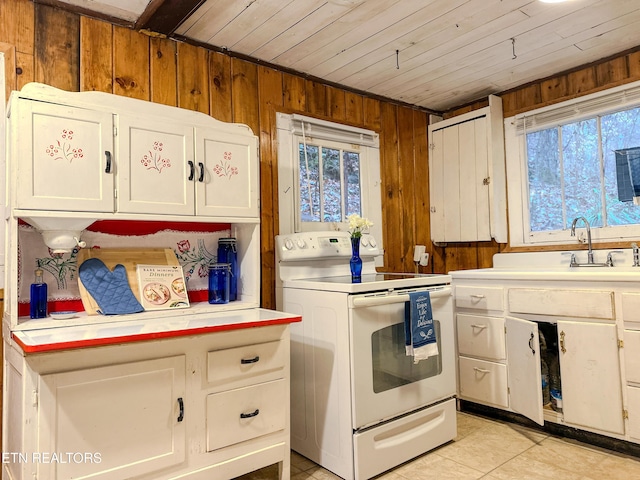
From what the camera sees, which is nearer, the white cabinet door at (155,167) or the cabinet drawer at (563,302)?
the white cabinet door at (155,167)

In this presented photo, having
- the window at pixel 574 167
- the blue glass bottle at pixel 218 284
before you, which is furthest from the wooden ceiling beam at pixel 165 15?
the window at pixel 574 167

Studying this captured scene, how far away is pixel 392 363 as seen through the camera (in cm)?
211

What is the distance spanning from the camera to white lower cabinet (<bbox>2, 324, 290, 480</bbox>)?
1387 mm

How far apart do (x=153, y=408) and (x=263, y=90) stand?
5.98 feet

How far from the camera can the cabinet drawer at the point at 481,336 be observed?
2553 mm

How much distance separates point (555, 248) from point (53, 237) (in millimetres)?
2865

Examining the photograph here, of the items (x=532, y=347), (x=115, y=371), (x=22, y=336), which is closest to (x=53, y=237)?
(x=22, y=336)

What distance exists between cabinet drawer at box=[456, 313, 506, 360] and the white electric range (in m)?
0.35

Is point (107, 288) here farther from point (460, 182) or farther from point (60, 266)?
point (460, 182)

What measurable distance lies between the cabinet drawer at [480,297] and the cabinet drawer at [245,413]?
1355 millimetres

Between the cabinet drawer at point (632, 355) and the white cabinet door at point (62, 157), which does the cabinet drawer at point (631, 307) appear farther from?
the white cabinet door at point (62, 157)

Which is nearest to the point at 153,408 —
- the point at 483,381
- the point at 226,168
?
the point at 226,168

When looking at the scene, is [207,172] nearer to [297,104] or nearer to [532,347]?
[297,104]

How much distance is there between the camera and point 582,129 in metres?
2.87
